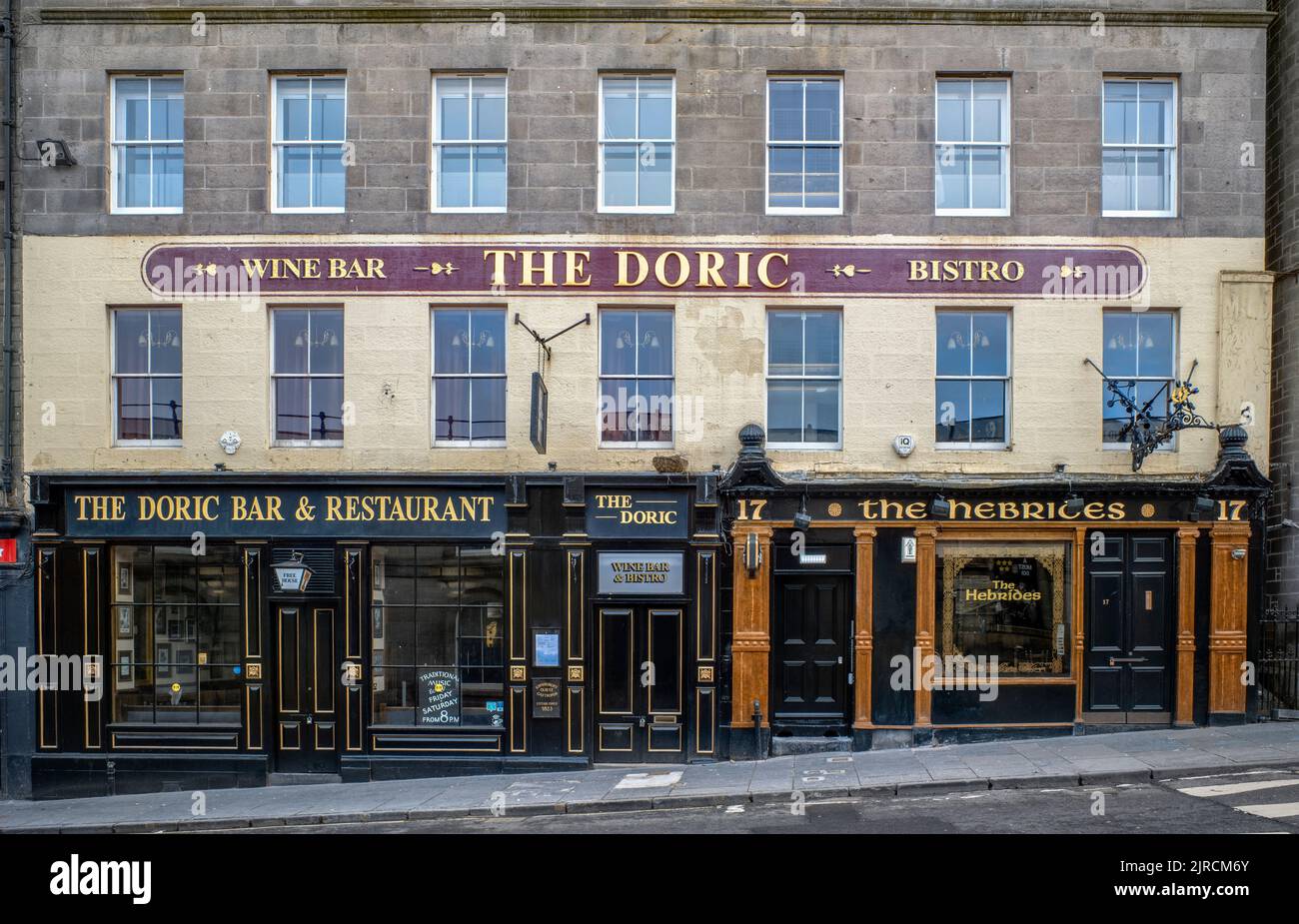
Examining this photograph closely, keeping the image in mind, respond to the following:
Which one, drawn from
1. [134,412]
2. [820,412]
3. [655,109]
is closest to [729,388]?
[820,412]

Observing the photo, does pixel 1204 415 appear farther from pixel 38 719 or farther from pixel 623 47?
pixel 38 719

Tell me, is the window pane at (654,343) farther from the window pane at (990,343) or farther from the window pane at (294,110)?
the window pane at (294,110)

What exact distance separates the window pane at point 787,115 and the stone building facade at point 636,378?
44mm

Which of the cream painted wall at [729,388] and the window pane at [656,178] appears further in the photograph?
the window pane at [656,178]

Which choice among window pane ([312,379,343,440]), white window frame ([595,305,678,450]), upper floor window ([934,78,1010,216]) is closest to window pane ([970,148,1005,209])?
upper floor window ([934,78,1010,216])

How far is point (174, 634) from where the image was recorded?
14508mm

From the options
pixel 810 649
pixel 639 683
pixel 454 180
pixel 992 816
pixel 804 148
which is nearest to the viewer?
pixel 992 816

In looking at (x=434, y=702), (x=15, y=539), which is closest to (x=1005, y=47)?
(x=434, y=702)

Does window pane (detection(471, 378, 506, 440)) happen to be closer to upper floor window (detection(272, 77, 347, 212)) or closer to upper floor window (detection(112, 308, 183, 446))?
upper floor window (detection(272, 77, 347, 212))

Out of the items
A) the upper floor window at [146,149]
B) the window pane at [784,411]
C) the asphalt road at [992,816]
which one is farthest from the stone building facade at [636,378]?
the asphalt road at [992,816]

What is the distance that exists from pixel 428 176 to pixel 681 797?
9314mm

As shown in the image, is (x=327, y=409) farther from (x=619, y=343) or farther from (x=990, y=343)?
(x=990, y=343)

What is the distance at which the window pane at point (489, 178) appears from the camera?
14602 mm

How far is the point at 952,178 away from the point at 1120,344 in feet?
11.4
